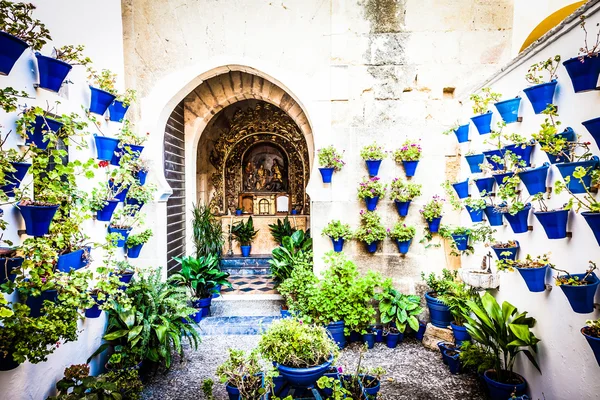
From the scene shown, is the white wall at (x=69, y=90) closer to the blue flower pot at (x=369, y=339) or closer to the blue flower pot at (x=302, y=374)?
the blue flower pot at (x=302, y=374)

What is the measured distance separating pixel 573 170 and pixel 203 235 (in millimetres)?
5216

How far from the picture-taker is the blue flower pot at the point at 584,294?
2209 millimetres

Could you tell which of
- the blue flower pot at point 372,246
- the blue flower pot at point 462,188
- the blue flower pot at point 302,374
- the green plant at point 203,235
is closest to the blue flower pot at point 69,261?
the blue flower pot at point 302,374

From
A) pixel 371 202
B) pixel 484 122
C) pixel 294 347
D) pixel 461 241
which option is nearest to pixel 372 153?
pixel 371 202

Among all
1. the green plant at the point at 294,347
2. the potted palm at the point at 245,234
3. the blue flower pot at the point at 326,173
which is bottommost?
the green plant at the point at 294,347

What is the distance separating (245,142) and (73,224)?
6109 millimetres

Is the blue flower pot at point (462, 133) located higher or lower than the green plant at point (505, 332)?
higher

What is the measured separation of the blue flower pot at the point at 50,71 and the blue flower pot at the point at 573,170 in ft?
11.9

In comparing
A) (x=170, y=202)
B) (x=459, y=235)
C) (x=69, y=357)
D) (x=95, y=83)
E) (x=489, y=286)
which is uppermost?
(x=95, y=83)

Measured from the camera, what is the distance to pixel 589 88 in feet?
7.19

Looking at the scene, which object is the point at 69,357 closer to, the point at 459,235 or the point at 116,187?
the point at 116,187

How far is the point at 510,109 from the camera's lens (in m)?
3.17

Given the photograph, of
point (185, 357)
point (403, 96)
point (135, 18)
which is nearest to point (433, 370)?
point (185, 357)

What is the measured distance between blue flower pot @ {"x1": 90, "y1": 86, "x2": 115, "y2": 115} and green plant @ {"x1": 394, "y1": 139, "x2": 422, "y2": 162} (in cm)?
332
